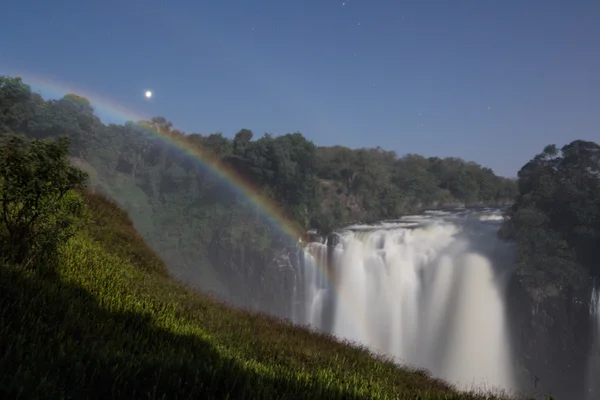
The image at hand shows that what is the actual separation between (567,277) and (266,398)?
44226mm

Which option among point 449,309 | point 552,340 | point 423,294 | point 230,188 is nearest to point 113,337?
point 449,309

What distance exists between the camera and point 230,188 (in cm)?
6900

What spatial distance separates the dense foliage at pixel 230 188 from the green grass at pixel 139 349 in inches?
1694

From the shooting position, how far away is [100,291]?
20.9ft

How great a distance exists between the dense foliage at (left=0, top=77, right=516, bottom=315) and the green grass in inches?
1694

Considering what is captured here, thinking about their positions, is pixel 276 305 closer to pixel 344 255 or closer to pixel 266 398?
pixel 344 255

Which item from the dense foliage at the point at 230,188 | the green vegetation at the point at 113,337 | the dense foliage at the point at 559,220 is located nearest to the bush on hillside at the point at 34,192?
the green vegetation at the point at 113,337

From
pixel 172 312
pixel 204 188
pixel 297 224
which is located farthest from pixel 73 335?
pixel 204 188

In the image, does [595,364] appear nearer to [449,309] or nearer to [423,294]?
[449,309]

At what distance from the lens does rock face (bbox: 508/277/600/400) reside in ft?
117

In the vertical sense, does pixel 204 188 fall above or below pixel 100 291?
above

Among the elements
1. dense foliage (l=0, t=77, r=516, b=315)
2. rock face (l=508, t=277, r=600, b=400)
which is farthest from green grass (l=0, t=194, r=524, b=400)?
dense foliage (l=0, t=77, r=516, b=315)

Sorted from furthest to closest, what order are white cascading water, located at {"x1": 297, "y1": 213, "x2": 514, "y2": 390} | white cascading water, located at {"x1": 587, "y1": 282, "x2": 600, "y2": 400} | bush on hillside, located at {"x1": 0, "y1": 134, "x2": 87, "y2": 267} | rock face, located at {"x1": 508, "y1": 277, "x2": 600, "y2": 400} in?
white cascading water, located at {"x1": 297, "y1": 213, "x2": 514, "y2": 390} < rock face, located at {"x1": 508, "y1": 277, "x2": 600, "y2": 400} < white cascading water, located at {"x1": 587, "y1": 282, "x2": 600, "y2": 400} < bush on hillside, located at {"x1": 0, "y1": 134, "x2": 87, "y2": 267}

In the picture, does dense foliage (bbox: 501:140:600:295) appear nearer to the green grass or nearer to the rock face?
the rock face
